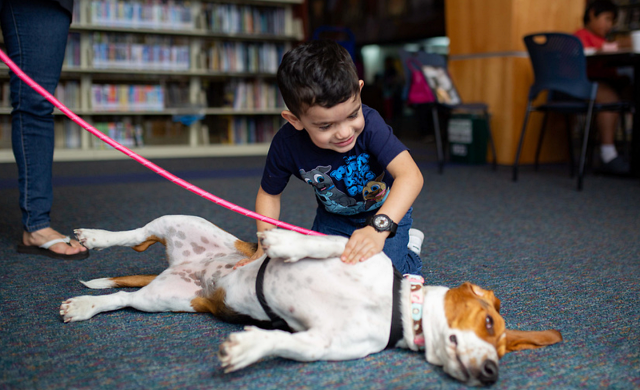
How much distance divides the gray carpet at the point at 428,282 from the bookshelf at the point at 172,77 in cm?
207

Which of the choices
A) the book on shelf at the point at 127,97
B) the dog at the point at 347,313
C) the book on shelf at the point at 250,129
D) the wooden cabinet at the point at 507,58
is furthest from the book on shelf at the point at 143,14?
the dog at the point at 347,313

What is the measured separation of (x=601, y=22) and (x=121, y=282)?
12.7 ft

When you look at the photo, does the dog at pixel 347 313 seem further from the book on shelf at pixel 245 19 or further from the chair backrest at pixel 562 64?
the book on shelf at pixel 245 19

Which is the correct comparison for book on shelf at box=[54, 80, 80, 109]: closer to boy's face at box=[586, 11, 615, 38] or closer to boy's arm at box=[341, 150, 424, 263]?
boy's face at box=[586, 11, 615, 38]

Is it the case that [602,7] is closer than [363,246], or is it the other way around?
[363,246]

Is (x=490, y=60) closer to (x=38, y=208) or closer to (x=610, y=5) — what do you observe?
(x=610, y=5)

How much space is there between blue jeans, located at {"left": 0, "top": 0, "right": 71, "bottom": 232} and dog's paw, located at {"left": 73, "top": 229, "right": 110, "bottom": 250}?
1.82 feet

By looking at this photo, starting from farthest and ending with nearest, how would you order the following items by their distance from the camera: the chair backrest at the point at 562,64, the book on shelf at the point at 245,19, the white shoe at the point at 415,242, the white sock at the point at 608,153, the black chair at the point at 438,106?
1. the book on shelf at the point at 245,19
2. the black chair at the point at 438,106
3. the white sock at the point at 608,153
4. the chair backrest at the point at 562,64
5. the white shoe at the point at 415,242

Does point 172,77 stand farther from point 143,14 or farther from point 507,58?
point 507,58

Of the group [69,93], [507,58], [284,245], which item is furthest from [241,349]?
[69,93]

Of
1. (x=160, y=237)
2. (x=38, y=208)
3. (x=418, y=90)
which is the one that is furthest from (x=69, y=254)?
(x=418, y=90)

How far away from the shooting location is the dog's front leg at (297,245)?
1000mm

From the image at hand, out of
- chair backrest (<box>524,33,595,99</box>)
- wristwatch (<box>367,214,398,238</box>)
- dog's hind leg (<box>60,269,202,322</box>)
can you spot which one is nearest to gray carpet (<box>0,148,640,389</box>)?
dog's hind leg (<box>60,269,202,322</box>)

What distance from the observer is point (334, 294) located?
1008 mm
